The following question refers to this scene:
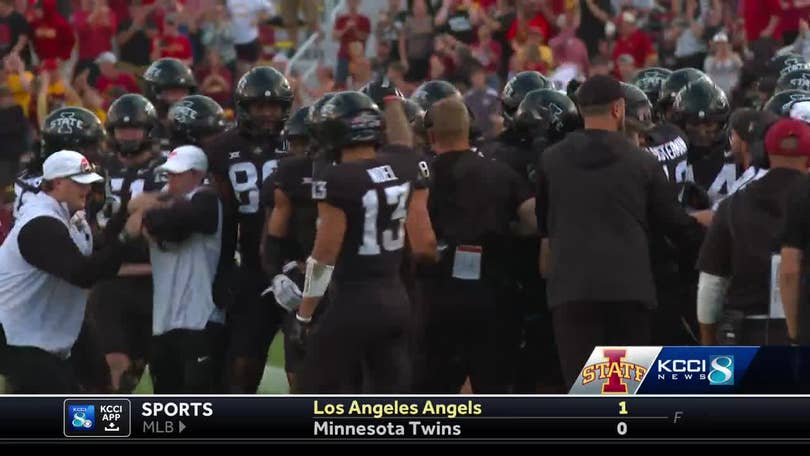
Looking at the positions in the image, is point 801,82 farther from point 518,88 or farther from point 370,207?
point 370,207

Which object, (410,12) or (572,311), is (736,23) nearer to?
(410,12)

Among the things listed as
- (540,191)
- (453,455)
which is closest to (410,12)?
(540,191)

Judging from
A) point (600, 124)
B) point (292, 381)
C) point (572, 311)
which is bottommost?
point (292, 381)

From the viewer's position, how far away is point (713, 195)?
9766 mm

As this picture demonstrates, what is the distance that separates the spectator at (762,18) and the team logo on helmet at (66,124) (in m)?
8.67

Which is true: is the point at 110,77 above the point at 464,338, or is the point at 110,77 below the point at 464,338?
below

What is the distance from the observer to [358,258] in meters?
8.38

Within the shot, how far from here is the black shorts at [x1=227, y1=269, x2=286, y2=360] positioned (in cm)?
973

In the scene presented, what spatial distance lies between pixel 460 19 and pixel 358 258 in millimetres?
11619

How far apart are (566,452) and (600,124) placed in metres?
1.83

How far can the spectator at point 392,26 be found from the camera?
792 inches

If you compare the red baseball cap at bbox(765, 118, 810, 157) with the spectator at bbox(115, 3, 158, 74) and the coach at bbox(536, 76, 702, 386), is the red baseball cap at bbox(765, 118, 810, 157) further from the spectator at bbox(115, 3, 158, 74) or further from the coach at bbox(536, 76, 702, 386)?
the spectator at bbox(115, 3, 158, 74)

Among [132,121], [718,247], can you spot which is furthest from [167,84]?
[718,247]

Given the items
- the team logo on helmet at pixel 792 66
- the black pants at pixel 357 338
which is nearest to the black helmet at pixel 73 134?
the black pants at pixel 357 338
